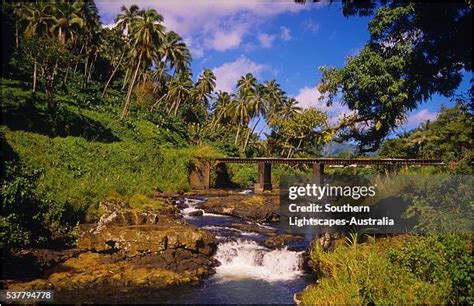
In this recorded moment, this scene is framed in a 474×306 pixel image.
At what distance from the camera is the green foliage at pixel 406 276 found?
799 centimetres

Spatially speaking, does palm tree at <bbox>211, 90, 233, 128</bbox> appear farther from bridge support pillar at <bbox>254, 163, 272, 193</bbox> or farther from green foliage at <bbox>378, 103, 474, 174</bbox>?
green foliage at <bbox>378, 103, 474, 174</bbox>

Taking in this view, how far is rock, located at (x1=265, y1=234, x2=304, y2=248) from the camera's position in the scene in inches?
663

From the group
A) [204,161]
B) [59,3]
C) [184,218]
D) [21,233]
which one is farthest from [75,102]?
[21,233]

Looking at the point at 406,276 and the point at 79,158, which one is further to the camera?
the point at 79,158

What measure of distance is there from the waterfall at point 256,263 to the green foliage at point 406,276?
3380 millimetres

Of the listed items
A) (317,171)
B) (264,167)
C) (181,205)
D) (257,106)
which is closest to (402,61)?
(181,205)

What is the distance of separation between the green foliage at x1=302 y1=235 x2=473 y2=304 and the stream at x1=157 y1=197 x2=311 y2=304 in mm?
1995

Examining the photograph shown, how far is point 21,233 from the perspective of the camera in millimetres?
13070

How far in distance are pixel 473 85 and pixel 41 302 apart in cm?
1425

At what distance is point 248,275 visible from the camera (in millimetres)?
14367

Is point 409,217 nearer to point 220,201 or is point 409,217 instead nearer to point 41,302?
point 41,302

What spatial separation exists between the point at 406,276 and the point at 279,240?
342 inches

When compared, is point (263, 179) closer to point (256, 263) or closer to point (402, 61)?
point (256, 263)

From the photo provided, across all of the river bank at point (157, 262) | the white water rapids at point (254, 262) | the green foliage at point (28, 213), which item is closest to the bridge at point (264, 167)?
the river bank at point (157, 262)
